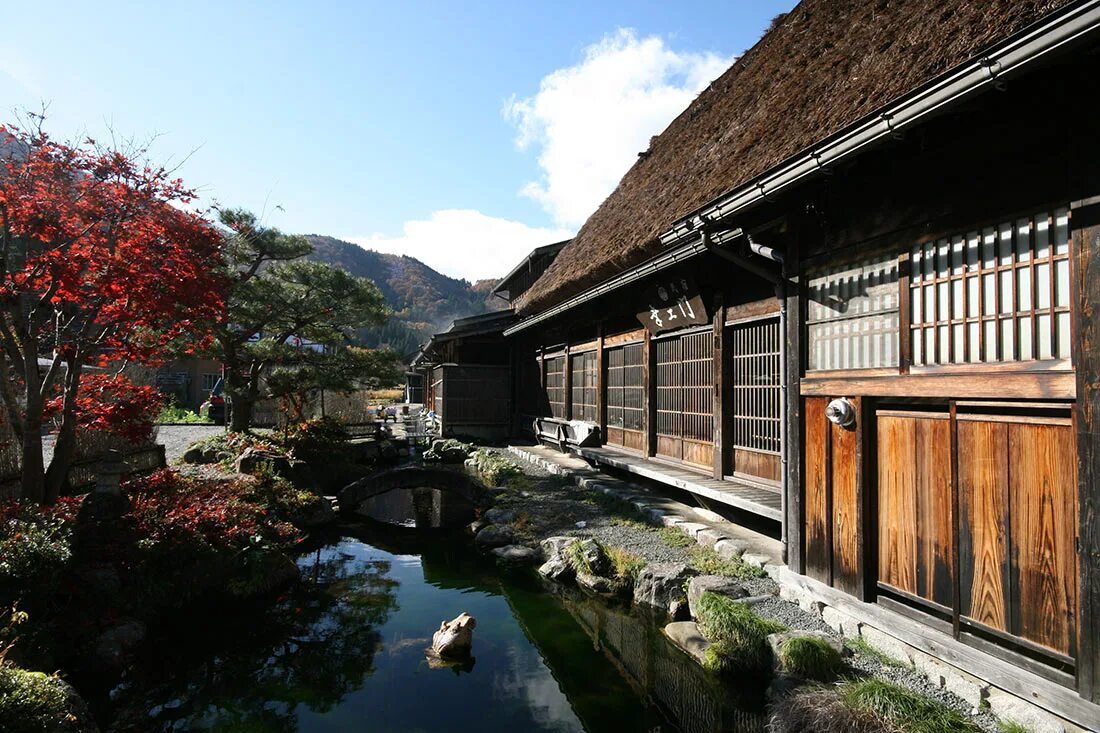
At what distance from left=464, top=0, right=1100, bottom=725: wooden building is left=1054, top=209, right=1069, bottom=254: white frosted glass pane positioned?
0.01 m

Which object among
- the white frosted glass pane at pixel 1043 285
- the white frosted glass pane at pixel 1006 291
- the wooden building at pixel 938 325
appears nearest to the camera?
the wooden building at pixel 938 325

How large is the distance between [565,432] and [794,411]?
29.8ft

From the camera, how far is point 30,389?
666 centimetres

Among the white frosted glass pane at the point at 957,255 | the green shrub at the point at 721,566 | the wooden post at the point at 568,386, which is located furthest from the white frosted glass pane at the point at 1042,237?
the wooden post at the point at 568,386

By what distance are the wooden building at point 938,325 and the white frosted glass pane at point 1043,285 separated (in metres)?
0.01

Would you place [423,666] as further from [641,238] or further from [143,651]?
[641,238]

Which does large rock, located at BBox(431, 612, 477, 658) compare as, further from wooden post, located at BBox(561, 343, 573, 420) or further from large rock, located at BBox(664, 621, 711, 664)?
wooden post, located at BBox(561, 343, 573, 420)

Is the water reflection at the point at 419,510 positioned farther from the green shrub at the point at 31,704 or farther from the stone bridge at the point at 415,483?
the green shrub at the point at 31,704

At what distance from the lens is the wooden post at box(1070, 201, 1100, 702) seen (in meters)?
3.12

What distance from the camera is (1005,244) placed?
3.77 metres

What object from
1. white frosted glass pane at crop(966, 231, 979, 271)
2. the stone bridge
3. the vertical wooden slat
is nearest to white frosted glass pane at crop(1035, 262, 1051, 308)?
the vertical wooden slat

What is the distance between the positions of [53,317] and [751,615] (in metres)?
9.14

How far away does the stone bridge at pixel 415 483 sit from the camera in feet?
35.7

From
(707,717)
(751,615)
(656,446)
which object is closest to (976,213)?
(751,615)
